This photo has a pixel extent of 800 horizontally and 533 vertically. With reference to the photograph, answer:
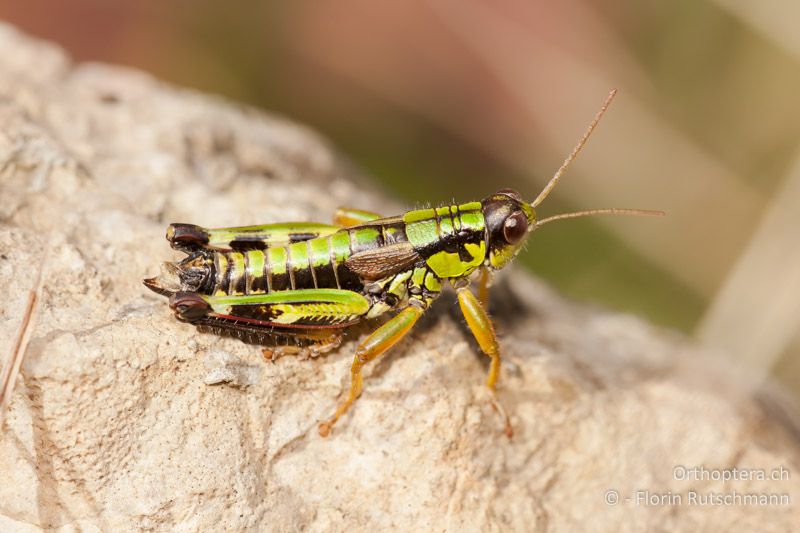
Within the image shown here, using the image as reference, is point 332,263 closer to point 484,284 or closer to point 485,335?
point 485,335

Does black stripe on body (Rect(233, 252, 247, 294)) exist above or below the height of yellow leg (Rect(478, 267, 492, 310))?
below

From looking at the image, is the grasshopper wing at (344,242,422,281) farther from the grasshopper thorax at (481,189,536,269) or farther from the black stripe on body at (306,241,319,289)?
the grasshopper thorax at (481,189,536,269)

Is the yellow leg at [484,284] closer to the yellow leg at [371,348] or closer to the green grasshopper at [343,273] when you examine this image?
the green grasshopper at [343,273]

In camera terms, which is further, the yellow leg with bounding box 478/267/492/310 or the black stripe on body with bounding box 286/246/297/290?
the yellow leg with bounding box 478/267/492/310

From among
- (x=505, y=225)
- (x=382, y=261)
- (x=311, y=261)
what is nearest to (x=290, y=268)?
(x=311, y=261)

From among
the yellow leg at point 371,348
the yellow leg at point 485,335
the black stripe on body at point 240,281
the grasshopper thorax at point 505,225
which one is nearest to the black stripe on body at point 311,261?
the black stripe on body at point 240,281

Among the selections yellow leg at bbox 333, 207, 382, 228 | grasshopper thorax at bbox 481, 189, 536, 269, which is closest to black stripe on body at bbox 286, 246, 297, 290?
yellow leg at bbox 333, 207, 382, 228
